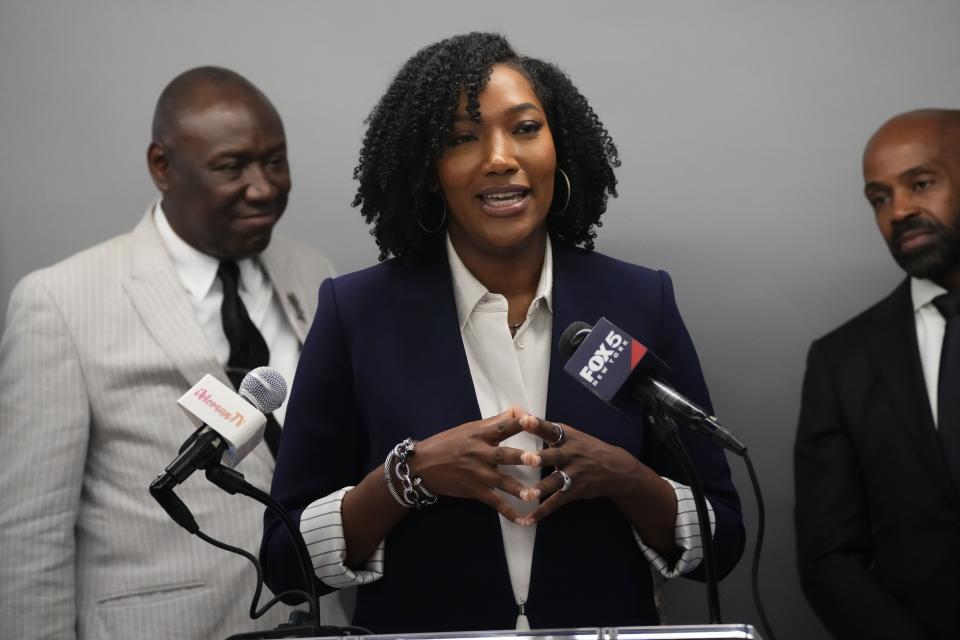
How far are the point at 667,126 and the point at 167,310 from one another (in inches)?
53.6

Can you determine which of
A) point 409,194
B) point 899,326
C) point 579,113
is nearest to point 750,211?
point 899,326

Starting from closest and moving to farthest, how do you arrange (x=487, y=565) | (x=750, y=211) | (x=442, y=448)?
(x=442, y=448) < (x=487, y=565) < (x=750, y=211)

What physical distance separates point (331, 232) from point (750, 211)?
44.1 inches

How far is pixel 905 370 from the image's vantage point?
2514 millimetres

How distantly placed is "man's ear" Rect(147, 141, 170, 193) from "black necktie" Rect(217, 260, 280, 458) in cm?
25

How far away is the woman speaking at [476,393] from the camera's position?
69.0 inches

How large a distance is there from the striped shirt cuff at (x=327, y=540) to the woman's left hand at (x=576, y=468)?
311 millimetres

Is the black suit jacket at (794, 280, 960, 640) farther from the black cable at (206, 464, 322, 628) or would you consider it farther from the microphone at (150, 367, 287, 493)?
the microphone at (150, 367, 287, 493)

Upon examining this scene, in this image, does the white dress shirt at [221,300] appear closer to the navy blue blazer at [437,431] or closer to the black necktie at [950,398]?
the navy blue blazer at [437,431]

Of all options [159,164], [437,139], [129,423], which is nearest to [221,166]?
[159,164]

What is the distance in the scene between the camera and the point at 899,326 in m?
2.57

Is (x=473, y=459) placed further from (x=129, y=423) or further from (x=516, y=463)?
(x=129, y=423)

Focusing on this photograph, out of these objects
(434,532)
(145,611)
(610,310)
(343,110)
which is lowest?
(145,611)

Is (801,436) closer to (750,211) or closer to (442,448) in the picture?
(750,211)
